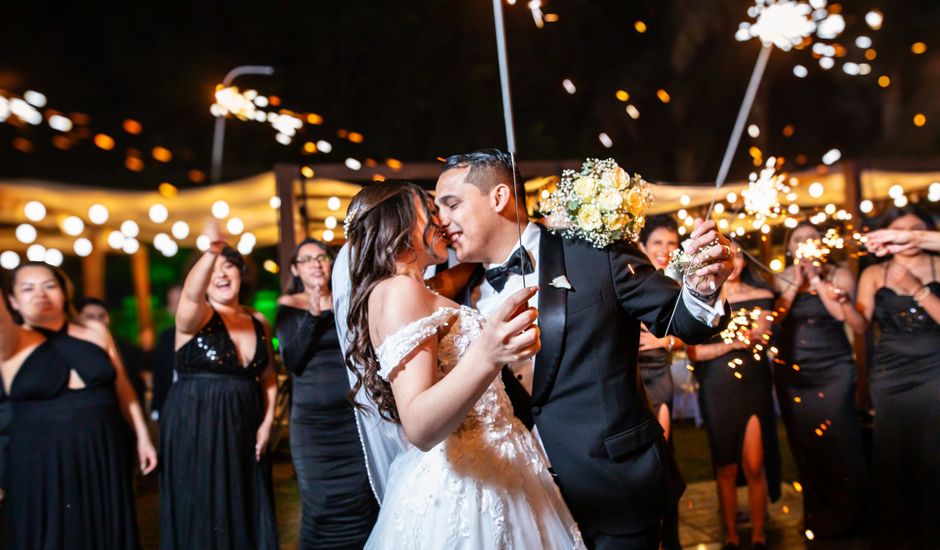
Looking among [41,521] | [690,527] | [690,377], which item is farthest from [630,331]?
[690,377]

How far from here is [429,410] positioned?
1854 millimetres

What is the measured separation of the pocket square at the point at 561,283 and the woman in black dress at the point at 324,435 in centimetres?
153

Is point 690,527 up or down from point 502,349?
down

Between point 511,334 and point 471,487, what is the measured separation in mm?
584

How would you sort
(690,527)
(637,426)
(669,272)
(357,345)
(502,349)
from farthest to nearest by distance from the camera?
(690,527)
(669,272)
(637,426)
(357,345)
(502,349)

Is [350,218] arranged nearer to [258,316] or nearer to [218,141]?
[258,316]

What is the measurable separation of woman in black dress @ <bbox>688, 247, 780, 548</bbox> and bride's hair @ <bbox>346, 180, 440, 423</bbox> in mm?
2317

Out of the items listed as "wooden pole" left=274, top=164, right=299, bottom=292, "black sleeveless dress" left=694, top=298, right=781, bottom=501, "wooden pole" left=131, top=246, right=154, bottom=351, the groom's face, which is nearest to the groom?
the groom's face

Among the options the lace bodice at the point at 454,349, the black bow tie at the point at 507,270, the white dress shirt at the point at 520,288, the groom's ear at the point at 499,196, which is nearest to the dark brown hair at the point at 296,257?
the white dress shirt at the point at 520,288

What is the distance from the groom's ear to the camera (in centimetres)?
257

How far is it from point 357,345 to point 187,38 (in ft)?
38.2

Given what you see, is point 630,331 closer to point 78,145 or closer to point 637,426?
point 637,426

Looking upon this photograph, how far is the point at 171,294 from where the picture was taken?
25.0 ft

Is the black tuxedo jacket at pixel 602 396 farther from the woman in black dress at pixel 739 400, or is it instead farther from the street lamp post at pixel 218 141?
the street lamp post at pixel 218 141
